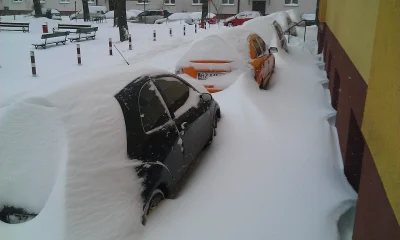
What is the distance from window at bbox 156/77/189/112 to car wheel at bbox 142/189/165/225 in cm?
107

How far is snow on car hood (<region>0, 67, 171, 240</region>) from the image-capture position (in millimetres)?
3037

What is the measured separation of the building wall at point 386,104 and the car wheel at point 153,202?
82.9 inches

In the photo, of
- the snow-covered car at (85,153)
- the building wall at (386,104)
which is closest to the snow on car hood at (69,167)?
the snow-covered car at (85,153)

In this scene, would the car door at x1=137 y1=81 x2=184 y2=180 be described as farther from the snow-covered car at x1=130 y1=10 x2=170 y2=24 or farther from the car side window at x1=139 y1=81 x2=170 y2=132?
the snow-covered car at x1=130 y1=10 x2=170 y2=24

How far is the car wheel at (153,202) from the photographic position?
12.2 feet

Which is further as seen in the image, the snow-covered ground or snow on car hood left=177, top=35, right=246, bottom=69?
snow on car hood left=177, top=35, right=246, bottom=69

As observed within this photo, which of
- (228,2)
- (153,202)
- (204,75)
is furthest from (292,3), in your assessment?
(153,202)

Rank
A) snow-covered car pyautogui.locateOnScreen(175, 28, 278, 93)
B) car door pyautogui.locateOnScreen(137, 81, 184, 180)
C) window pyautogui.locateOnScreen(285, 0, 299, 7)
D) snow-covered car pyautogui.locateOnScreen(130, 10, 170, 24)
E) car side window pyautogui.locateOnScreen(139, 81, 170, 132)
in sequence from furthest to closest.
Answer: window pyautogui.locateOnScreen(285, 0, 299, 7)
snow-covered car pyautogui.locateOnScreen(130, 10, 170, 24)
snow-covered car pyautogui.locateOnScreen(175, 28, 278, 93)
car side window pyautogui.locateOnScreen(139, 81, 170, 132)
car door pyautogui.locateOnScreen(137, 81, 184, 180)

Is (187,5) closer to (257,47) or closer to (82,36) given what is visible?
(82,36)

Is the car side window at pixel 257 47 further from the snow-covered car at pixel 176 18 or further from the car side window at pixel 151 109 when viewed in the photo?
the snow-covered car at pixel 176 18

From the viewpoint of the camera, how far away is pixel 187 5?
151ft

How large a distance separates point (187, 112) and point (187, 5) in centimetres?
4351

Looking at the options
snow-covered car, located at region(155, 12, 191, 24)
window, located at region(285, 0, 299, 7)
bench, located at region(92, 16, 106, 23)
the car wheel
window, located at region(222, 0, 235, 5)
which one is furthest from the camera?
window, located at region(222, 0, 235, 5)

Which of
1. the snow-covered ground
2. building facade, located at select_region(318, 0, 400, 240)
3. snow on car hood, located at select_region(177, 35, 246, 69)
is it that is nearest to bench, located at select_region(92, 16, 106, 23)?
the snow-covered ground
